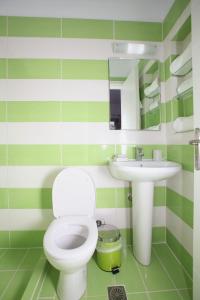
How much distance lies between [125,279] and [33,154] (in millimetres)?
1293

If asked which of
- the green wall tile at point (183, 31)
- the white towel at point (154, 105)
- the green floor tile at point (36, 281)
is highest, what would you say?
the green wall tile at point (183, 31)

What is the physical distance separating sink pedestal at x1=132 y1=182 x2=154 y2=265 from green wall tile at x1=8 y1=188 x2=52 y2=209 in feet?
2.73

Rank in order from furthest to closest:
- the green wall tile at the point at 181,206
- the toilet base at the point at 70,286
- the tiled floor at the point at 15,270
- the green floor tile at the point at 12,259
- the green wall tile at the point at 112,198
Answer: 1. the green wall tile at the point at 112,198
2. the green floor tile at the point at 12,259
3. the green wall tile at the point at 181,206
4. the tiled floor at the point at 15,270
5. the toilet base at the point at 70,286

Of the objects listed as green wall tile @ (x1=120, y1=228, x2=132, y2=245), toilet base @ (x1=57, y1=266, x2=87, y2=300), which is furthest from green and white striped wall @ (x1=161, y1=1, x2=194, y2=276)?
toilet base @ (x1=57, y1=266, x2=87, y2=300)

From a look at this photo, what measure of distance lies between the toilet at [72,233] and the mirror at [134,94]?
0.66m

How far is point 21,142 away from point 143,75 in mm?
1353

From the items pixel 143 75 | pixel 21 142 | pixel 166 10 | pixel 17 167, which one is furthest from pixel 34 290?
pixel 166 10

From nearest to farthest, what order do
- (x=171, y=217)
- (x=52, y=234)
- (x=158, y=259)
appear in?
(x=52, y=234), (x=158, y=259), (x=171, y=217)

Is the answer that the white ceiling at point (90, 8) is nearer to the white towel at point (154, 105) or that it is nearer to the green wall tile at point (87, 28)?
the green wall tile at point (87, 28)

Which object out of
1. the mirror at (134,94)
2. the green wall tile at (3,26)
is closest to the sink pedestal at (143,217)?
the mirror at (134,94)

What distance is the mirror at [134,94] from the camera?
172cm

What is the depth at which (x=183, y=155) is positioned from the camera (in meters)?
1.45

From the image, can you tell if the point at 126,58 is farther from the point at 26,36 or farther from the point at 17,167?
the point at 17,167

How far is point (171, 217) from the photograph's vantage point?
1.67m
